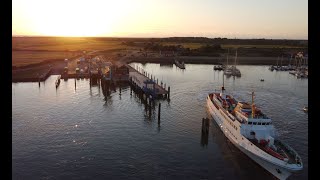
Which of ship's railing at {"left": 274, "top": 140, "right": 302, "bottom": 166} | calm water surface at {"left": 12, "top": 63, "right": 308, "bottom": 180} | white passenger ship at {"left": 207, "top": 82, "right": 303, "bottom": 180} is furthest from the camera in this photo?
calm water surface at {"left": 12, "top": 63, "right": 308, "bottom": 180}

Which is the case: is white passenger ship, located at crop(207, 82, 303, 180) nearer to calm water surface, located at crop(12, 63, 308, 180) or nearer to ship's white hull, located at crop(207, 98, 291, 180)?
ship's white hull, located at crop(207, 98, 291, 180)

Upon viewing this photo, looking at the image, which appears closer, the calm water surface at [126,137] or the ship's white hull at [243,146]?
the ship's white hull at [243,146]

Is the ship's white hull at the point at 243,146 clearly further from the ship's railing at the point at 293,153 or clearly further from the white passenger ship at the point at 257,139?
the ship's railing at the point at 293,153

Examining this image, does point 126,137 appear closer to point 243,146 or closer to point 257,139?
point 243,146

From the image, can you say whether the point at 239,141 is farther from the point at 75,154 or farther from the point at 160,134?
the point at 75,154

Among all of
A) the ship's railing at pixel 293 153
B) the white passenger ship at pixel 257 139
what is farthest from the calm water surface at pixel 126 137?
the ship's railing at pixel 293 153

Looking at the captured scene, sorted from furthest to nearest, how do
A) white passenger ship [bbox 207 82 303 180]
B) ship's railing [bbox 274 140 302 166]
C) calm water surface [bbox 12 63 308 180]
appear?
calm water surface [bbox 12 63 308 180] < white passenger ship [bbox 207 82 303 180] < ship's railing [bbox 274 140 302 166]

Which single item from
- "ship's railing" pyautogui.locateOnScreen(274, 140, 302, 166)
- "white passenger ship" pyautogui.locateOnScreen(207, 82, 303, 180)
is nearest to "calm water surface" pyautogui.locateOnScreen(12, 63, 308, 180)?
"white passenger ship" pyautogui.locateOnScreen(207, 82, 303, 180)
